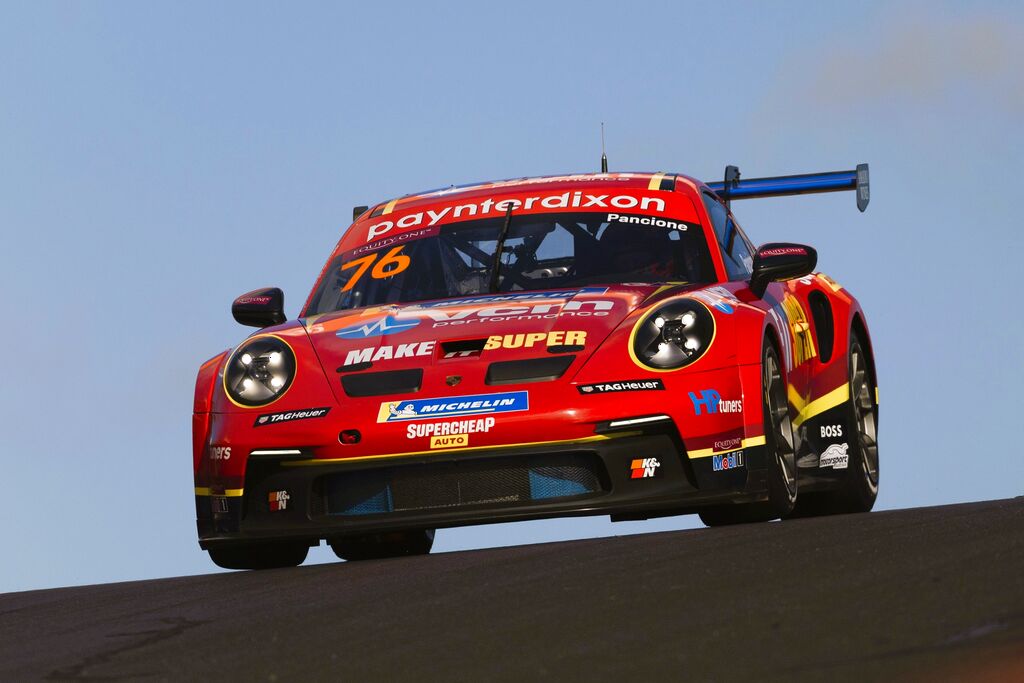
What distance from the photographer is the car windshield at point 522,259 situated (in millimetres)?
8562

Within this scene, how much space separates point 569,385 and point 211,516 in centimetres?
152

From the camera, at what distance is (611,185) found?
30.3 feet

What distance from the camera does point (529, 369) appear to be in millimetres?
7297

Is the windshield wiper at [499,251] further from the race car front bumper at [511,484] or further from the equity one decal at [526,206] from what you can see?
the race car front bumper at [511,484]

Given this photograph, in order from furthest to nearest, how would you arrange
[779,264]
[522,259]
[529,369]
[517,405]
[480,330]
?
[522,259] < [779,264] < [480,330] < [529,369] < [517,405]

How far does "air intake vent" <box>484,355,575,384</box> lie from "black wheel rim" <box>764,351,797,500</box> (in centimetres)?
82

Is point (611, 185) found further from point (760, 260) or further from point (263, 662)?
point (263, 662)

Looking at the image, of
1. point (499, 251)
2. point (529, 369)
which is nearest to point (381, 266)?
point (499, 251)

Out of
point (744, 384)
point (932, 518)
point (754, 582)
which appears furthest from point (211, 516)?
point (754, 582)

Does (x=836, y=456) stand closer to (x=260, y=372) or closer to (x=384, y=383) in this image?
(x=384, y=383)

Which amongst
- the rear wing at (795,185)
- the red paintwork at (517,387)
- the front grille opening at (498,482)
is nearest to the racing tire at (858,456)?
the red paintwork at (517,387)

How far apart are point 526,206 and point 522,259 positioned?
40 centimetres

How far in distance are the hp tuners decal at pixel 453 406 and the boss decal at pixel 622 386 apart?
0.72 feet

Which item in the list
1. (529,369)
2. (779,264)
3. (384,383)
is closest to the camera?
(529,369)
